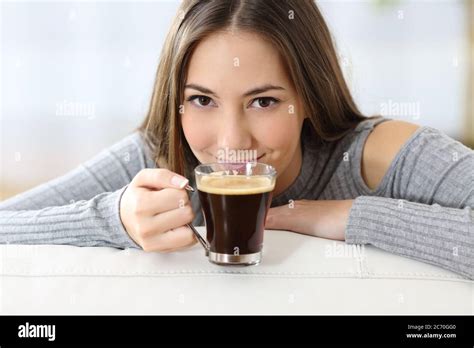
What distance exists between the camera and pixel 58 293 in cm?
114

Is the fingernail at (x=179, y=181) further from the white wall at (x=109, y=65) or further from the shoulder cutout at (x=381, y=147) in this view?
the white wall at (x=109, y=65)

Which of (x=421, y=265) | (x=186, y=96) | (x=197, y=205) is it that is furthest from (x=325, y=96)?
(x=421, y=265)

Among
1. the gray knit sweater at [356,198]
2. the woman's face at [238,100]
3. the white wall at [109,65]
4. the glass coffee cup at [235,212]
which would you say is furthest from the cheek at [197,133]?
the white wall at [109,65]

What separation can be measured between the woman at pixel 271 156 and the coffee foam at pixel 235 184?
5cm

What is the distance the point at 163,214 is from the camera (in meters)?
1.24

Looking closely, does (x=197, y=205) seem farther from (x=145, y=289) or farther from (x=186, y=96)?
(x=145, y=289)

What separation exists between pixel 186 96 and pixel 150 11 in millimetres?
2589

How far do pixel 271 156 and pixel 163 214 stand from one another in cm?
51

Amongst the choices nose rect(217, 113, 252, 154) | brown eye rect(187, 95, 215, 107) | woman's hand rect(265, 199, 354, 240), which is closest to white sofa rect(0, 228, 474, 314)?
woman's hand rect(265, 199, 354, 240)

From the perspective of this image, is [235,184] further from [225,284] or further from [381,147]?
[381,147]

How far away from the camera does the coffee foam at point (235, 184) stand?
1.19 meters

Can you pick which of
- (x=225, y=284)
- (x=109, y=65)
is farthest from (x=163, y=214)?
(x=109, y=65)

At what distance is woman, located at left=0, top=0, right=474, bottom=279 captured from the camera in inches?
49.8

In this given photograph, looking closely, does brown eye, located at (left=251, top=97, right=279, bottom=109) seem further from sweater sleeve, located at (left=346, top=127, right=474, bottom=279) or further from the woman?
sweater sleeve, located at (left=346, top=127, right=474, bottom=279)
